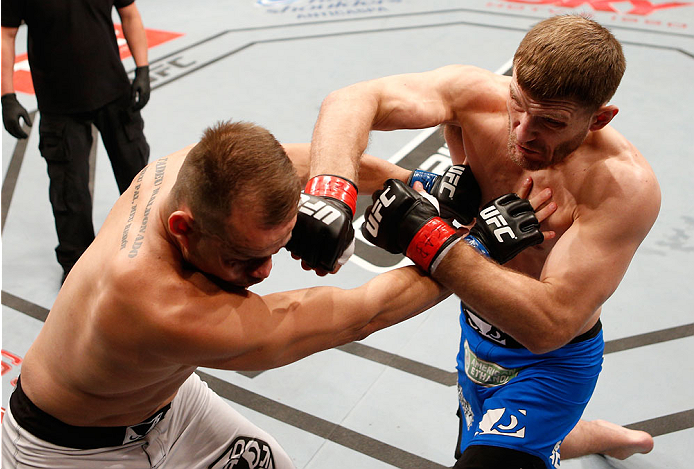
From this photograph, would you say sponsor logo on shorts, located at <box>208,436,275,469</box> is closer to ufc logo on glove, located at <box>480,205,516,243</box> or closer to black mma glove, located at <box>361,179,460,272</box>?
black mma glove, located at <box>361,179,460,272</box>

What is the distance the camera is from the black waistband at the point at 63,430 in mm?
2102

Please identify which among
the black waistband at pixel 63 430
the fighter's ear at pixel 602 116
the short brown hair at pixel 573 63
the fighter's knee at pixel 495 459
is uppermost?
the short brown hair at pixel 573 63

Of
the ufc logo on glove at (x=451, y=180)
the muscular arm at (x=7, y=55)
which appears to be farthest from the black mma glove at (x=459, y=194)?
the muscular arm at (x=7, y=55)

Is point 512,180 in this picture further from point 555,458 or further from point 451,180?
point 555,458

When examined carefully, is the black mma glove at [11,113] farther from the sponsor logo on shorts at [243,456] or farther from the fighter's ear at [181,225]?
the fighter's ear at [181,225]

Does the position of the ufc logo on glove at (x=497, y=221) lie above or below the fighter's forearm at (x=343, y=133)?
below

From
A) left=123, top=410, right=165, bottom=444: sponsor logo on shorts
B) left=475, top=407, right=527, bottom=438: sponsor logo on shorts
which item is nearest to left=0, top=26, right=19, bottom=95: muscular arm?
left=123, top=410, right=165, bottom=444: sponsor logo on shorts

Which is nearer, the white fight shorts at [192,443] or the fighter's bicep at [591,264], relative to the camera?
the fighter's bicep at [591,264]

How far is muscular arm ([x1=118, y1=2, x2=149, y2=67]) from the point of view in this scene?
4485 millimetres

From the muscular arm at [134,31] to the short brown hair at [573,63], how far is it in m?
3.25

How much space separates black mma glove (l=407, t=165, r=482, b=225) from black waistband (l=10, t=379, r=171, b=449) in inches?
50.5

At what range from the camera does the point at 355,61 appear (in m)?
6.93

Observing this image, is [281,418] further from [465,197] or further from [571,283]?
[571,283]

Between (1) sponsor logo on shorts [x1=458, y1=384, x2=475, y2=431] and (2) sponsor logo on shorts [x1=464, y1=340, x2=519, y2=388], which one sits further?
(1) sponsor logo on shorts [x1=458, y1=384, x2=475, y2=431]
